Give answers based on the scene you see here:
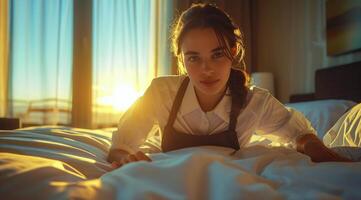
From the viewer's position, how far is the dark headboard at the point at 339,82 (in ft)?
6.42

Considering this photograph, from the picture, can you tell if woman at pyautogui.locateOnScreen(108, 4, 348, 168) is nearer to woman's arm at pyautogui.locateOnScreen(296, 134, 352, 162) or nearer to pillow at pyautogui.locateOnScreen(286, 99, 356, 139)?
woman's arm at pyautogui.locateOnScreen(296, 134, 352, 162)

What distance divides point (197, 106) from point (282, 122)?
0.30 meters

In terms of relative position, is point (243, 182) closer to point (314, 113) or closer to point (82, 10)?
point (314, 113)

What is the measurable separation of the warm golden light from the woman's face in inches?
78.0

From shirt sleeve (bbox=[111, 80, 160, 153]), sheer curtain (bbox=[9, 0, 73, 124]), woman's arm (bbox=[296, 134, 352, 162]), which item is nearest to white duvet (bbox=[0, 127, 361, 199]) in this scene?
woman's arm (bbox=[296, 134, 352, 162])

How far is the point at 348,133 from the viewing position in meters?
1.16

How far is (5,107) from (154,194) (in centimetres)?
258

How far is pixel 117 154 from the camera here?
0.93 meters

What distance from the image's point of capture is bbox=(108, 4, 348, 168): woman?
102 cm

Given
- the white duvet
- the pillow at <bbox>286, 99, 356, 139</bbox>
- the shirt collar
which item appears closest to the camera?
the white duvet

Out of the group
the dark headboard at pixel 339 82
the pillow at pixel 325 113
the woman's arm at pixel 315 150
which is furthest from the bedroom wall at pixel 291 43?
the woman's arm at pixel 315 150

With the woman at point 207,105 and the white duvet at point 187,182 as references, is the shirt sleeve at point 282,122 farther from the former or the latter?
the white duvet at point 187,182

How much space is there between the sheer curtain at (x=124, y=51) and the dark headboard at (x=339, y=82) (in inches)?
56.7

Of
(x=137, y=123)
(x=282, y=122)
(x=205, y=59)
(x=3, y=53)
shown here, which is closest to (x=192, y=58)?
(x=205, y=59)
